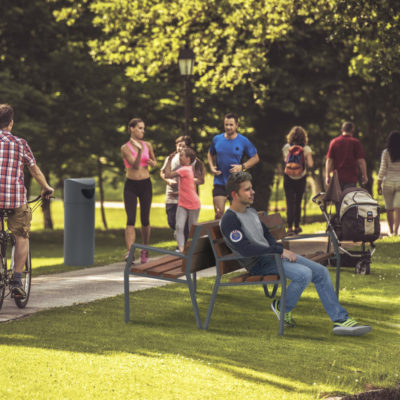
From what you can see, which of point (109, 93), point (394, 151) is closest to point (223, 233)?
point (394, 151)

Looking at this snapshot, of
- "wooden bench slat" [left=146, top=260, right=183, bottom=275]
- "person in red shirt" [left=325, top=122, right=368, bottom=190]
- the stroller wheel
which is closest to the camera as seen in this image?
"wooden bench slat" [left=146, top=260, right=183, bottom=275]

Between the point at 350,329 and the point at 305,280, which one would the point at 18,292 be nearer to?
the point at 305,280

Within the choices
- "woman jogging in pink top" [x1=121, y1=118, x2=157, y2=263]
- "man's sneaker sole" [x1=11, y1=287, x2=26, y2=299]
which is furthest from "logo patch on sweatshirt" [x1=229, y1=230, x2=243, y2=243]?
"woman jogging in pink top" [x1=121, y1=118, x2=157, y2=263]

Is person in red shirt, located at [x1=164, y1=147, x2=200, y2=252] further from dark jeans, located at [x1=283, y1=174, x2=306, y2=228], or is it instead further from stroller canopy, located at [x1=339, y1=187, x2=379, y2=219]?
dark jeans, located at [x1=283, y1=174, x2=306, y2=228]

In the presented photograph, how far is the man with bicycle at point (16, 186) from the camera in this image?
7895 millimetres

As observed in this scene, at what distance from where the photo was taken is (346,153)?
551 inches

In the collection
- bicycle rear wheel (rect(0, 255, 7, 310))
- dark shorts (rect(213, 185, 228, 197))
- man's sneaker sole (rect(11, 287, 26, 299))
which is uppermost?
dark shorts (rect(213, 185, 228, 197))

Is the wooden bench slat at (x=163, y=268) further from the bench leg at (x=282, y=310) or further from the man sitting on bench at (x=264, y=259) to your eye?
the bench leg at (x=282, y=310)

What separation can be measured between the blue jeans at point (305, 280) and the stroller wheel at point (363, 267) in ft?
11.9

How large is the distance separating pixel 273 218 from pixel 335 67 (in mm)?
14998

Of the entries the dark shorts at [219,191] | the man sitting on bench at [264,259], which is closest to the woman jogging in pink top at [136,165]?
the dark shorts at [219,191]

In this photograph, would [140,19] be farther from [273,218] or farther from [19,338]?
[19,338]

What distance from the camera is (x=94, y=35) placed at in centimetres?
2673

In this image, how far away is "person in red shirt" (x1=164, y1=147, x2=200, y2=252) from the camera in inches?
464
